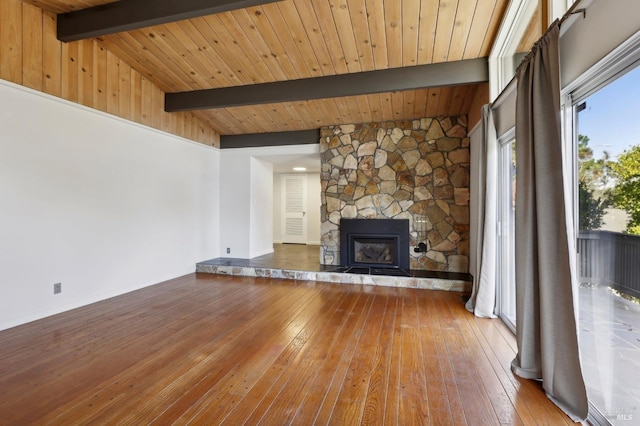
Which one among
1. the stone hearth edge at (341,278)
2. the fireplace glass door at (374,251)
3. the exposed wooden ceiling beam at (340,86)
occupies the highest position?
the exposed wooden ceiling beam at (340,86)

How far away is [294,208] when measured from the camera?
854 centimetres

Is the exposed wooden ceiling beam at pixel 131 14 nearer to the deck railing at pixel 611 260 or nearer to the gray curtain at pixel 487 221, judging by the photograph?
the gray curtain at pixel 487 221

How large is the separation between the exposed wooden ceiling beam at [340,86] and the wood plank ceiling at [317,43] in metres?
0.07

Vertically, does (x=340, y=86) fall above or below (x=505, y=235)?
above

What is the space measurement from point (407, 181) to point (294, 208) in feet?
13.5

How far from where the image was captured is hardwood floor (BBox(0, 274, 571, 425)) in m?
1.76

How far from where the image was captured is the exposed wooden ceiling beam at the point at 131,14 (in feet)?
9.12

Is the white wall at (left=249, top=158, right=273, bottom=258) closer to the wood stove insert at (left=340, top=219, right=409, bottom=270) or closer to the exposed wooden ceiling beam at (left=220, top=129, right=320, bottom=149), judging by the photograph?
the exposed wooden ceiling beam at (left=220, top=129, right=320, bottom=149)

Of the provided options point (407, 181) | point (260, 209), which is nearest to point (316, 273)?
point (407, 181)

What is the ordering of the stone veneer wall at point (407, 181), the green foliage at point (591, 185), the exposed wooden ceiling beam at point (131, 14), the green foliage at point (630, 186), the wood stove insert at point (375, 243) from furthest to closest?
1. the wood stove insert at point (375, 243)
2. the stone veneer wall at point (407, 181)
3. the exposed wooden ceiling beam at point (131, 14)
4. the green foliage at point (591, 185)
5. the green foliage at point (630, 186)

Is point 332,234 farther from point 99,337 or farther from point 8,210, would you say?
point 8,210

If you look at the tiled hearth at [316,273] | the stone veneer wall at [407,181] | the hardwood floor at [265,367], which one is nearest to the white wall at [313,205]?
the tiled hearth at [316,273]

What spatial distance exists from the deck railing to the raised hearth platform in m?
2.57

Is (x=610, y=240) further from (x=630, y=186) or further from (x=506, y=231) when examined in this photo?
(x=506, y=231)
